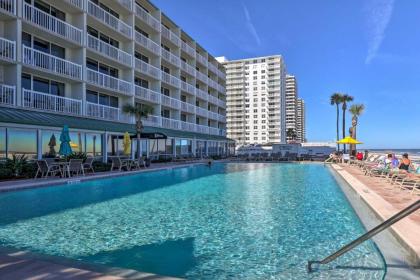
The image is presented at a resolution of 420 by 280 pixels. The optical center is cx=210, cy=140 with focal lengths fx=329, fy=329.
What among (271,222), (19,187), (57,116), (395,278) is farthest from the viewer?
(57,116)

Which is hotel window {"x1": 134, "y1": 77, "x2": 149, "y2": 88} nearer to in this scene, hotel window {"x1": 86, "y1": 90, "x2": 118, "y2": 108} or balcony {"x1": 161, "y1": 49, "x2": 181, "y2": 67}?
balcony {"x1": 161, "y1": 49, "x2": 181, "y2": 67}

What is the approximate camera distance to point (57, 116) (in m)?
17.4

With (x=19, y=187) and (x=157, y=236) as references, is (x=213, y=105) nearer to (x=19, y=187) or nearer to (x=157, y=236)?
(x=19, y=187)

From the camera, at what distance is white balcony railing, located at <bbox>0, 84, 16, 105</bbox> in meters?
14.9

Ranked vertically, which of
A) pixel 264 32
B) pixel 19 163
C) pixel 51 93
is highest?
pixel 264 32

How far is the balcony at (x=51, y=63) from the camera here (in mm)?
16484

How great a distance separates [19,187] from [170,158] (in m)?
18.2

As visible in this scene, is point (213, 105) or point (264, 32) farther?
point (213, 105)

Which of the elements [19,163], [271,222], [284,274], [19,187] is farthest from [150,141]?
[284,274]

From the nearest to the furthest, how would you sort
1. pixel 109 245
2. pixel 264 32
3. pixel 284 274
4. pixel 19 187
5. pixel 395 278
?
pixel 395 278 < pixel 284 274 < pixel 109 245 < pixel 19 187 < pixel 264 32

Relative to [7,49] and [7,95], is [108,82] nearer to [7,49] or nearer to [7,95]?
[7,49]

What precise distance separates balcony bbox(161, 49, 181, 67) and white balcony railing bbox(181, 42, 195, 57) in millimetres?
Result: 2522

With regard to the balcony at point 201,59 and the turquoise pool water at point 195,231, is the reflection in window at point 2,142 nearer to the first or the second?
the turquoise pool water at point 195,231

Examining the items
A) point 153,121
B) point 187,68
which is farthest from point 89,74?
point 187,68
